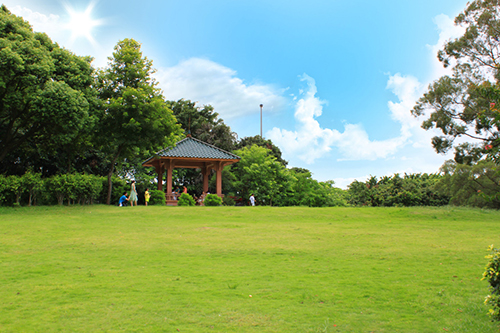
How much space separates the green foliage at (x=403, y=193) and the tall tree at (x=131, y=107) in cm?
1662

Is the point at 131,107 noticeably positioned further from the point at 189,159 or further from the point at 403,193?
the point at 403,193

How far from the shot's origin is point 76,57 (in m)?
19.7

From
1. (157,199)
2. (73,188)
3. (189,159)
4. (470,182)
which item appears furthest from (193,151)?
(470,182)

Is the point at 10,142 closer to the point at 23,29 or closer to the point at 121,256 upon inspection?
the point at 23,29

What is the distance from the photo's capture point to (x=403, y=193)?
27.6 m

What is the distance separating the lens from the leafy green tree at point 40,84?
54.9 ft

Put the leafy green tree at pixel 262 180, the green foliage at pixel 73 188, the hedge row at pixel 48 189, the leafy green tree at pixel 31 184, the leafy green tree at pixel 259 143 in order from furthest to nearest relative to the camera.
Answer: the leafy green tree at pixel 259 143, the leafy green tree at pixel 262 180, the green foliage at pixel 73 188, the leafy green tree at pixel 31 184, the hedge row at pixel 48 189

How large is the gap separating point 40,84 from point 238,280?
1600 cm

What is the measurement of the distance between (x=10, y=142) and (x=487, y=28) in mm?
26527

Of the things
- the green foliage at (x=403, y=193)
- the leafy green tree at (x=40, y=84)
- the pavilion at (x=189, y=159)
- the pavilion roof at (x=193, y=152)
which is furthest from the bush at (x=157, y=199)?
the green foliage at (x=403, y=193)

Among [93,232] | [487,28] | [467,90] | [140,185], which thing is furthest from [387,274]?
[140,185]

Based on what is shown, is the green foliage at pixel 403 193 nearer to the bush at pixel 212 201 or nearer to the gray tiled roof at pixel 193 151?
the gray tiled roof at pixel 193 151

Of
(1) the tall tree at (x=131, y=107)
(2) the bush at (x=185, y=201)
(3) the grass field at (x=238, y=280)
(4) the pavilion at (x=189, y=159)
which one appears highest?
(1) the tall tree at (x=131, y=107)

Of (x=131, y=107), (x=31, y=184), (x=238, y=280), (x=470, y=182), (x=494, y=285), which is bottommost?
(x=238, y=280)
